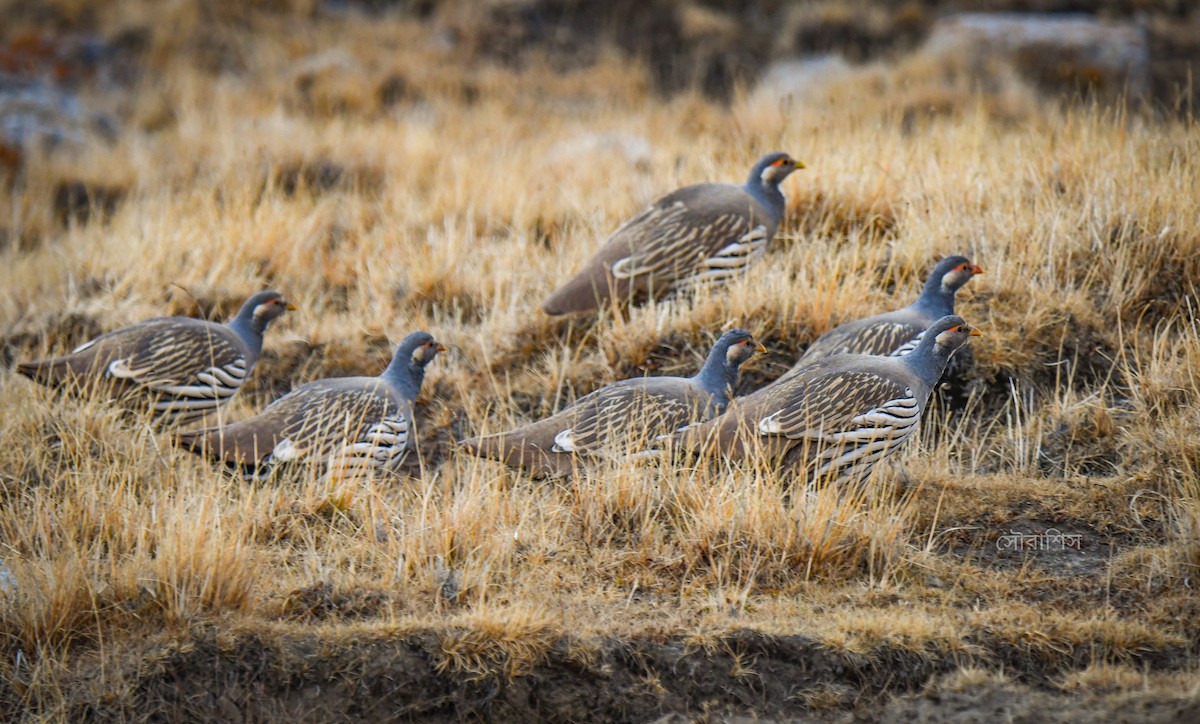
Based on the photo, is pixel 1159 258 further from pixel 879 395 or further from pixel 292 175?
pixel 292 175

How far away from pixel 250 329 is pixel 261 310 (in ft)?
0.44

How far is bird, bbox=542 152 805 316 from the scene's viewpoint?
780 centimetres

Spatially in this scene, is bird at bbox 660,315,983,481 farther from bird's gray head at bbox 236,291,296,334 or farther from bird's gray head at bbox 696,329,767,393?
bird's gray head at bbox 236,291,296,334

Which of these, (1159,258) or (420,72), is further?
(420,72)

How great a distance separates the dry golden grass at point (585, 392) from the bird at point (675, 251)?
171 mm

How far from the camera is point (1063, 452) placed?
6.43 metres

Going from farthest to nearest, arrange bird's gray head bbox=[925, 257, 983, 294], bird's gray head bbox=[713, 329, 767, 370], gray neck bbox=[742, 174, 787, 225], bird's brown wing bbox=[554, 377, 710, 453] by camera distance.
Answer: gray neck bbox=[742, 174, 787, 225]
bird's gray head bbox=[925, 257, 983, 294]
bird's gray head bbox=[713, 329, 767, 370]
bird's brown wing bbox=[554, 377, 710, 453]

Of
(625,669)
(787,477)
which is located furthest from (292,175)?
(625,669)

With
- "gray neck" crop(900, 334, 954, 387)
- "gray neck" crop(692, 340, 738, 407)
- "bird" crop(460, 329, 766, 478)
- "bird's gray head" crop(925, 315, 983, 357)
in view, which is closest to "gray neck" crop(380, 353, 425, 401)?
"bird" crop(460, 329, 766, 478)

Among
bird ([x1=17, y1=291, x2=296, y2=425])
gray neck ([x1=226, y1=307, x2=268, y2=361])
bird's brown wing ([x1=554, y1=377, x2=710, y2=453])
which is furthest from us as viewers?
gray neck ([x1=226, y1=307, x2=268, y2=361])

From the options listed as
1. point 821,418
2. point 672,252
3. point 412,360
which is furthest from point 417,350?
point 821,418

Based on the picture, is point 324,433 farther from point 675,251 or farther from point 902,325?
point 902,325

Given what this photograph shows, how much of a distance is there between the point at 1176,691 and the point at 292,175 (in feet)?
29.9

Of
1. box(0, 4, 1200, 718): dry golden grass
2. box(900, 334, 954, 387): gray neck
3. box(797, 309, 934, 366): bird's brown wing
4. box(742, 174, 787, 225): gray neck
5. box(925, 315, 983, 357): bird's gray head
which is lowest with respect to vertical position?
box(0, 4, 1200, 718): dry golden grass
